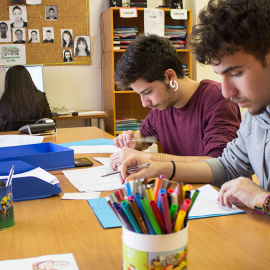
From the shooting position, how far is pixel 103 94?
412cm

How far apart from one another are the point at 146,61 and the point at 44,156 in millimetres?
627

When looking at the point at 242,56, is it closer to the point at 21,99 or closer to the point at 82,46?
the point at 21,99

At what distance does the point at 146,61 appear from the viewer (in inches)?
66.7

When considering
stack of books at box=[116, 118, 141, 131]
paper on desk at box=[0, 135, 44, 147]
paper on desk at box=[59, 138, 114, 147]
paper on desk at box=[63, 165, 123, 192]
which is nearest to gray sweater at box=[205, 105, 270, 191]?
paper on desk at box=[63, 165, 123, 192]

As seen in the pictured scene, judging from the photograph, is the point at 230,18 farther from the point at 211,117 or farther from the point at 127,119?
the point at 127,119

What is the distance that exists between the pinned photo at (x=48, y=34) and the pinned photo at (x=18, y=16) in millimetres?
211

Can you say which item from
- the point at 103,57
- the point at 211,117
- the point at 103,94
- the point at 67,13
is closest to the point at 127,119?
the point at 103,94

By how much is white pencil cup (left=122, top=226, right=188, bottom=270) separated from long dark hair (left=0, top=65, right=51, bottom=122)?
2.72m

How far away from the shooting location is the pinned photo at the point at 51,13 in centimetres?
385

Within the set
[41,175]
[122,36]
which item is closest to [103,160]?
[41,175]

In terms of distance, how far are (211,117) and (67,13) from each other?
2.71m

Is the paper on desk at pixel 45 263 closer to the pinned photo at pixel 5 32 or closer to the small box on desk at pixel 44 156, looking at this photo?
the small box on desk at pixel 44 156

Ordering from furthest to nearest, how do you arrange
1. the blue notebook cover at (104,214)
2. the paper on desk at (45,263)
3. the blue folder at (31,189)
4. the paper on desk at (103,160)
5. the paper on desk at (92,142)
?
the paper on desk at (92,142)
the paper on desk at (103,160)
the blue folder at (31,189)
the blue notebook cover at (104,214)
the paper on desk at (45,263)

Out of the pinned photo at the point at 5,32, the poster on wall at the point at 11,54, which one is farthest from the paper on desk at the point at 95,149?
the pinned photo at the point at 5,32
